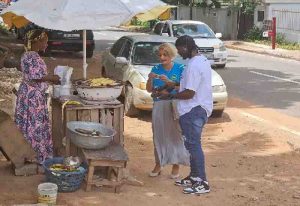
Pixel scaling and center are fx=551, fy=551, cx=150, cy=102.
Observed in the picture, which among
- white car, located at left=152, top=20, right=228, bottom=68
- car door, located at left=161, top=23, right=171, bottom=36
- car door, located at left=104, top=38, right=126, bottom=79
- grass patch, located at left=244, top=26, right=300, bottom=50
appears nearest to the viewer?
car door, located at left=104, top=38, right=126, bottom=79

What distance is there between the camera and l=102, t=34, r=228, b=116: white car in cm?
1024

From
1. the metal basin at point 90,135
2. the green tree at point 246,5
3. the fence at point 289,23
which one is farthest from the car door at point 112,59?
the green tree at point 246,5

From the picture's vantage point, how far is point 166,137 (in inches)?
269

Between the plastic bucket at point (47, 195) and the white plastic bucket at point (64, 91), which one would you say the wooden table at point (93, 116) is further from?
the plastic bucket at point (47, 195)

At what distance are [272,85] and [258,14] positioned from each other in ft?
60.7

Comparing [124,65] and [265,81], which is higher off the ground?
[124,65]

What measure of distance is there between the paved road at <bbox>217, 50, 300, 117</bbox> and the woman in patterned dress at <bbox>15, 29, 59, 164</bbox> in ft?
19.8

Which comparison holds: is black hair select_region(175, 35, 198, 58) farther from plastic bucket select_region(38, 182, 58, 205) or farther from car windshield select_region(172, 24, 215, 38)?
car windshield select_region(172, 24, 215, 38)

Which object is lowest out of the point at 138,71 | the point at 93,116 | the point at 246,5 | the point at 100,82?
the point at 93,116

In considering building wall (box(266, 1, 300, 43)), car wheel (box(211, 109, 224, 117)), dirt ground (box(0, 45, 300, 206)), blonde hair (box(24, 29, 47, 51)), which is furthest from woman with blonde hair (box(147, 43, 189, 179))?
building wall (box(266, 1, 300, 43))

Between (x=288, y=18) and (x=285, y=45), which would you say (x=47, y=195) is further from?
(x=288, y=18)

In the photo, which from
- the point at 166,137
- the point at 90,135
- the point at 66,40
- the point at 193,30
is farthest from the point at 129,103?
the point at 66,40

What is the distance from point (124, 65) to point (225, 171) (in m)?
4.47

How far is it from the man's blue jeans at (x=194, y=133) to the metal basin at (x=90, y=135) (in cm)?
86
